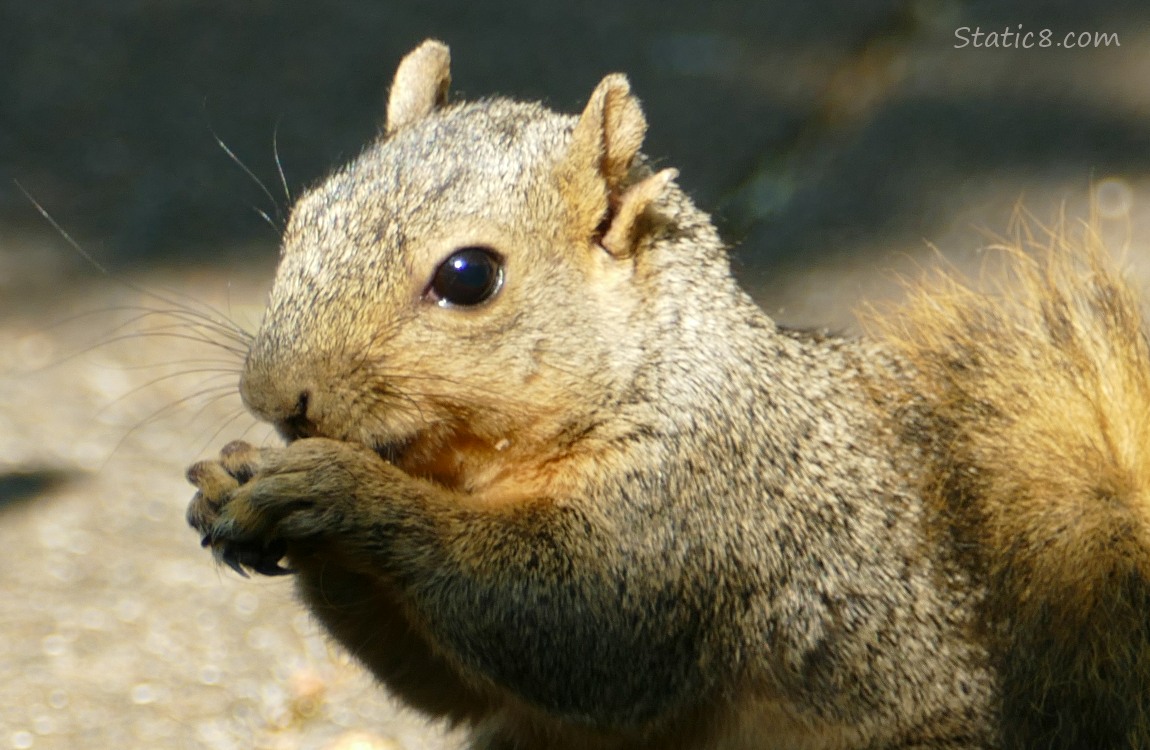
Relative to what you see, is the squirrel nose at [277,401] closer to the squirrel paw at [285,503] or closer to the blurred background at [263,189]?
the squirrel paw at [285,503]

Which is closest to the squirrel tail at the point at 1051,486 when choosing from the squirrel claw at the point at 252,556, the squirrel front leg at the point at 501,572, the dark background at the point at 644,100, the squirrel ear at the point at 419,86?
the squirrel front leg at the point at 501,572

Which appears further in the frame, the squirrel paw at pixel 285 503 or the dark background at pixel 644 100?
the dark background at pixel 644 100

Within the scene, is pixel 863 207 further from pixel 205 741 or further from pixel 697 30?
pixel 205 741

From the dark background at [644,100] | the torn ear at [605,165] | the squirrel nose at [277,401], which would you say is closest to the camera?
the squirrel nose at [277,401]

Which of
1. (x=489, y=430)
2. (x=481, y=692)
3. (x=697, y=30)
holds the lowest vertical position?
(x=481, y=692)

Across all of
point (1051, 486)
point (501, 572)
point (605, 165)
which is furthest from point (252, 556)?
point (1051, 486)

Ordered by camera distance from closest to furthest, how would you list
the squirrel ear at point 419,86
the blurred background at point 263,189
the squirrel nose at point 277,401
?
the squirrel nose at point 277,401, the squirrel ear at point 419,86, the blurred background at point 263,189

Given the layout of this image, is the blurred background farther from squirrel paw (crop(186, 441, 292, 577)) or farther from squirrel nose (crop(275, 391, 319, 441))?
squirrel nose (crop(275, 391, 319, 441))

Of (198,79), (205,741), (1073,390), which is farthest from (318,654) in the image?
(198,79)
